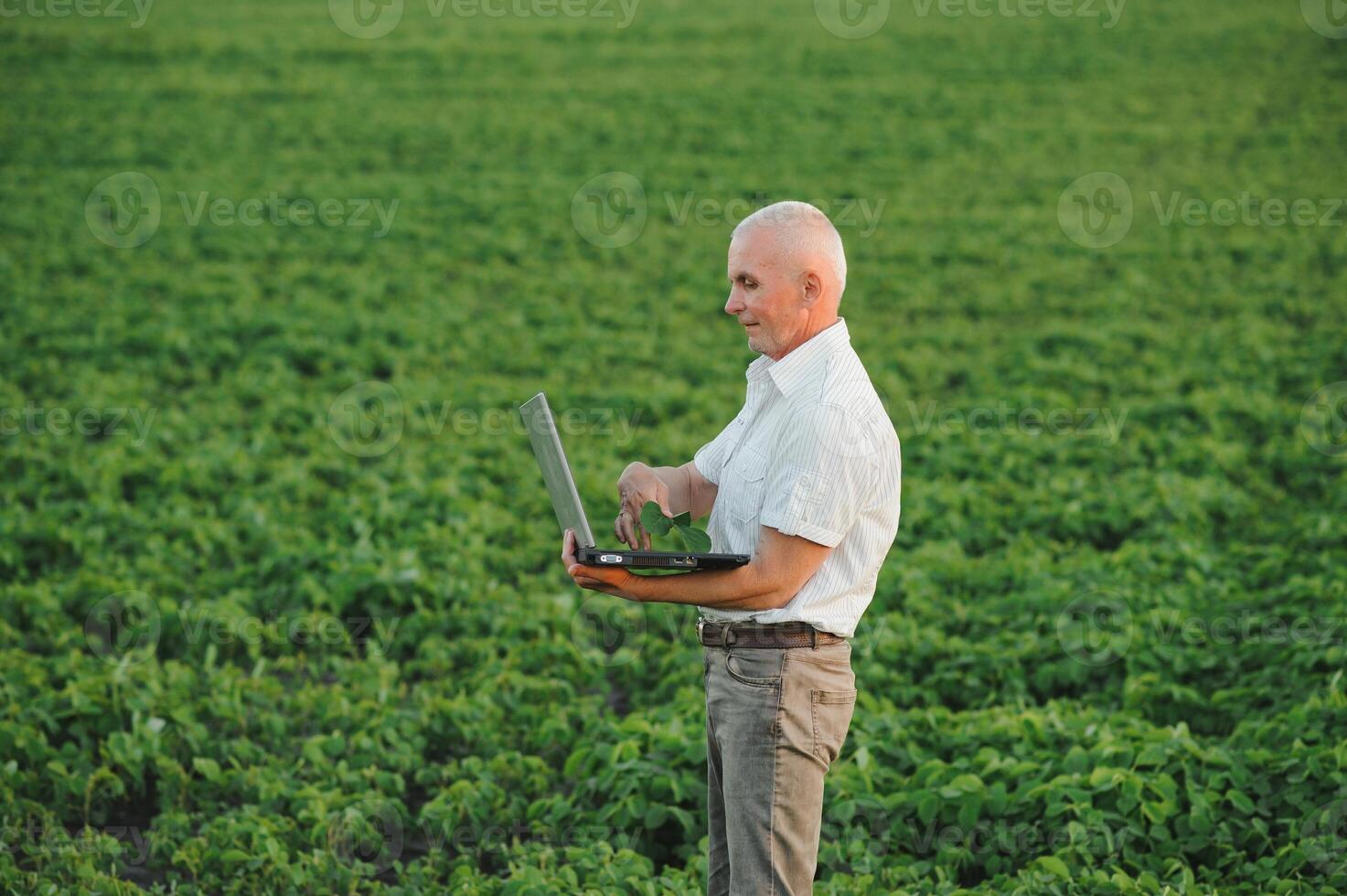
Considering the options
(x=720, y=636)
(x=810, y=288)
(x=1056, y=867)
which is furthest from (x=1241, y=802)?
(x=810, y=288)

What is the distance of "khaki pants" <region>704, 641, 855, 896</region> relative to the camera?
3410mm

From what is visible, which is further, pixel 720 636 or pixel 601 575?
pixel 720 636

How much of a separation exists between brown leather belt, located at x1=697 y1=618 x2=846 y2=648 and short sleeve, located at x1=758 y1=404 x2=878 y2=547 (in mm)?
274

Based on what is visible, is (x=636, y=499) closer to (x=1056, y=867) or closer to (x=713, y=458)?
(x=713, y=458)

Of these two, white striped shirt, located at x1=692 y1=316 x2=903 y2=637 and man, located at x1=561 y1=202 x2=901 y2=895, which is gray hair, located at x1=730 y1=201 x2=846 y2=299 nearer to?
man, located at x1=561 y1=202 x2=901 y2=895

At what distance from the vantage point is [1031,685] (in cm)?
681

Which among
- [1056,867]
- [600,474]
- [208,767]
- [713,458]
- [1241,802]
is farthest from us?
[600,474]

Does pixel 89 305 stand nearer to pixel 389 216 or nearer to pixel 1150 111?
pixel 389 216

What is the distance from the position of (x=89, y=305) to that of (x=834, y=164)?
11894 mm

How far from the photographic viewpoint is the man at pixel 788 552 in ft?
10.8

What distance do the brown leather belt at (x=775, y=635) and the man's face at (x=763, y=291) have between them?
0.76m

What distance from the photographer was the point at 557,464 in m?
3.37

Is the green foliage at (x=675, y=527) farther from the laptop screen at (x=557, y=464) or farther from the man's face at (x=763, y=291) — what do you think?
the man's face at (x=763, y=291)

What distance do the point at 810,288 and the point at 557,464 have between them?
32.4 inches
